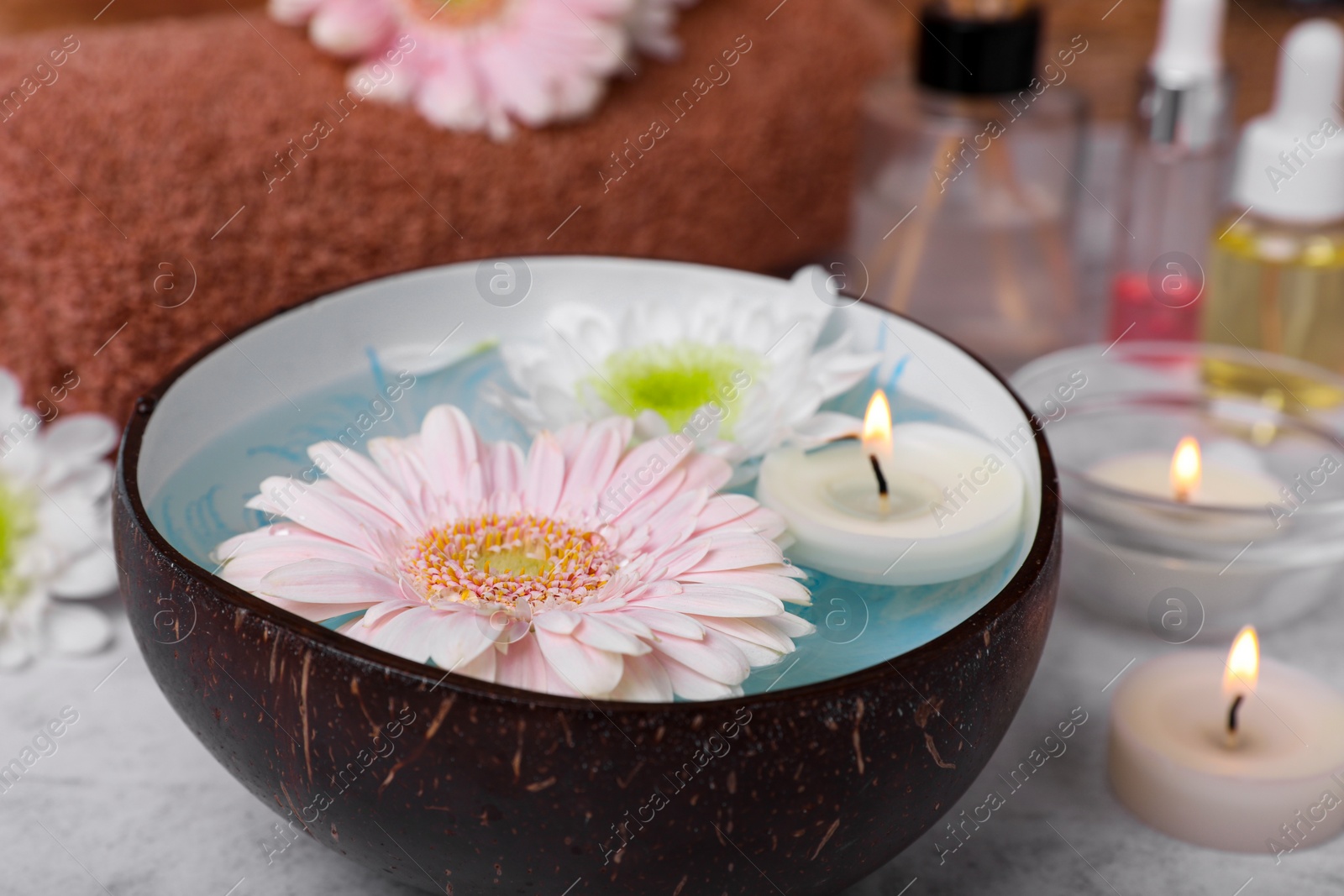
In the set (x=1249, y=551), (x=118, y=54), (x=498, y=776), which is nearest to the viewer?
(x=498, y=776)

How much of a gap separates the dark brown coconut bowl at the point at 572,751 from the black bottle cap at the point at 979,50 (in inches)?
17.8

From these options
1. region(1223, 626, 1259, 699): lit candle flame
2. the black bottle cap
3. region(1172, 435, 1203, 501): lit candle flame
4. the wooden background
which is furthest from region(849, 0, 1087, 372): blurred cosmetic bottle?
the wooden background

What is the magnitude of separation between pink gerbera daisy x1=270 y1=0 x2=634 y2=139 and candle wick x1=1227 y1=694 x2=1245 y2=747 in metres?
0.44

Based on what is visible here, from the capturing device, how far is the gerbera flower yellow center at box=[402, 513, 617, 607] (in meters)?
0.37

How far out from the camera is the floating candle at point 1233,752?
43 cm

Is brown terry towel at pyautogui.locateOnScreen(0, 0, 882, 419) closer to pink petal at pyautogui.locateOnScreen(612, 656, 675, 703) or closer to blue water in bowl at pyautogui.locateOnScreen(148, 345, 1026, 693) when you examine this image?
blue water in bowl at pyautogui.locateOnScreen(148, 345, 1026, 693)

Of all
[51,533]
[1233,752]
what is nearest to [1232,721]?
[1233,752]

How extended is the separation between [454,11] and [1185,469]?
424 millimetres

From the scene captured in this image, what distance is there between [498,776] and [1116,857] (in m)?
0.24

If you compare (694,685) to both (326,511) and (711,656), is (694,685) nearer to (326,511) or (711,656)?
(711,656)

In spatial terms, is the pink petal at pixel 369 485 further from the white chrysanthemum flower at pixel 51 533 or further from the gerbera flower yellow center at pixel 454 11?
the gerbera flower yellow center at pixel 454 11

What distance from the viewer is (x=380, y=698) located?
30 centimetres

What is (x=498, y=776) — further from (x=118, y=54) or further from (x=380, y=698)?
(x=118, y=54)

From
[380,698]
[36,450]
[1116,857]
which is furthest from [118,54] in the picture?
[1116,857]
